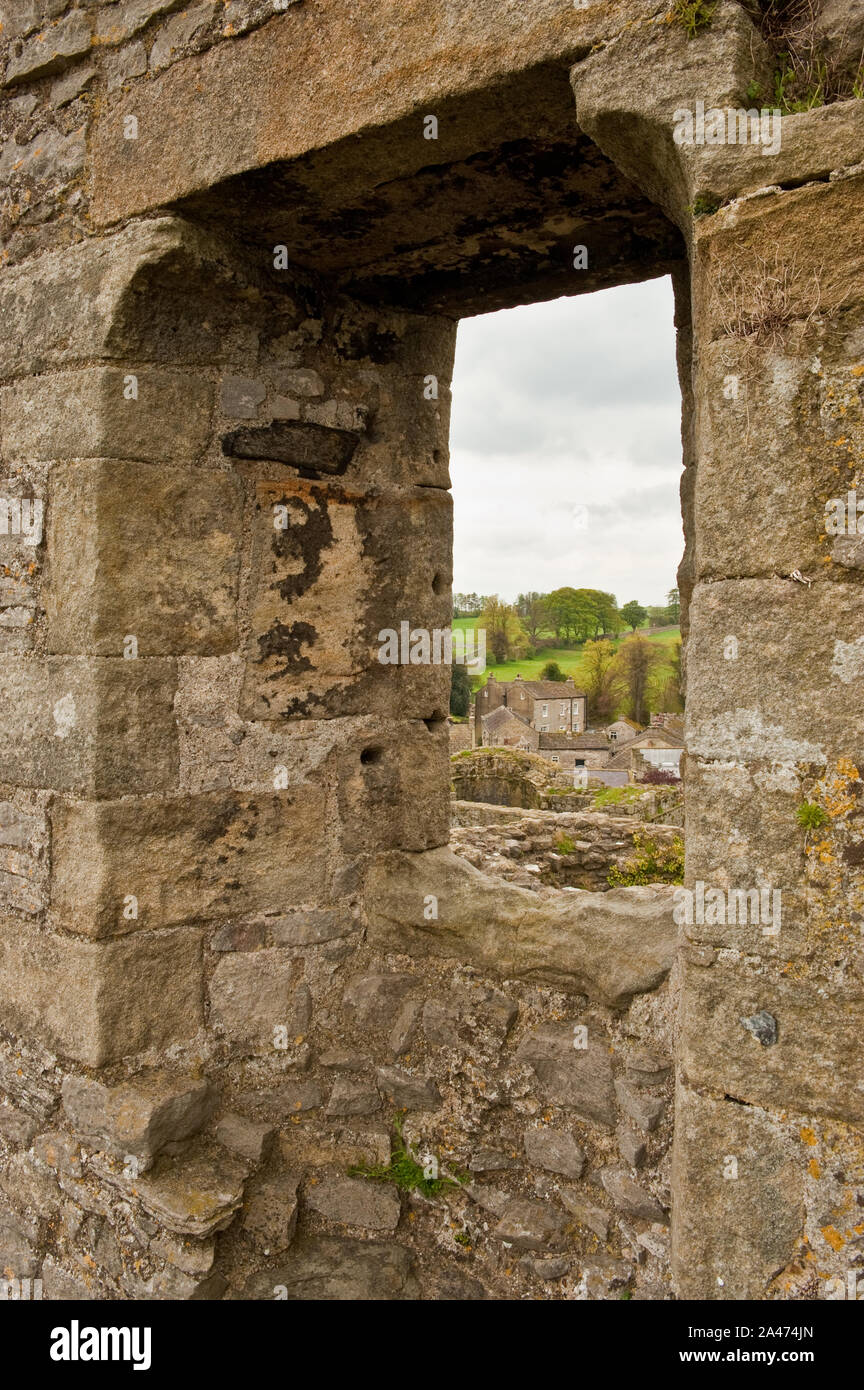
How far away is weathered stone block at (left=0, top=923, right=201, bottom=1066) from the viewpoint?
8.05 feet

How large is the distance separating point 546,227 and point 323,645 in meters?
1.32

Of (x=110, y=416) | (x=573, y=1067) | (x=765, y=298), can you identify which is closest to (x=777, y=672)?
(x=765, y=298)

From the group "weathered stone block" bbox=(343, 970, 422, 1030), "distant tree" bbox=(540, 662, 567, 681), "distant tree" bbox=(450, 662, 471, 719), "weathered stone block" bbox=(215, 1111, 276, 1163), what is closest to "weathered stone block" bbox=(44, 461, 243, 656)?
"weathered stone block" bbox=(343, 970, 422, 1030)

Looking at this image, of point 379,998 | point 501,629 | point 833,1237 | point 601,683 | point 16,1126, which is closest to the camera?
point 833,1237

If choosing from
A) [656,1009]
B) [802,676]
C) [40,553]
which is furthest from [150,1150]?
[802,676]

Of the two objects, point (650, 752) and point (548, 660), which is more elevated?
point (548, 660)

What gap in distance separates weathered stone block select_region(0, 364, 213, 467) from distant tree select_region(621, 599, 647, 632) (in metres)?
22.7

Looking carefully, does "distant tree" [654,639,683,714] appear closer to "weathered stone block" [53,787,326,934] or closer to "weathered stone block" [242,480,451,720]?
"weathered stone block" [242,480,451,720]

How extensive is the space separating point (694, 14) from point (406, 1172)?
2807mm

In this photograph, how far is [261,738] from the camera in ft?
9.11

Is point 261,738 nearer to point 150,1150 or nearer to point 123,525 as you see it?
point 123,525

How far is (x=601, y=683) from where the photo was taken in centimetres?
2147

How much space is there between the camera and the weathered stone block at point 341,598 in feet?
9.09

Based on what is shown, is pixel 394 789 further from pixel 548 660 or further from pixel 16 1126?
pixel 548 660
